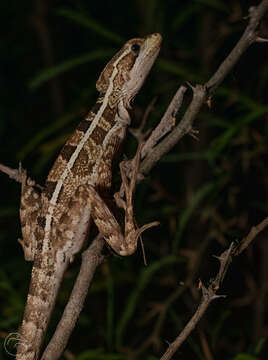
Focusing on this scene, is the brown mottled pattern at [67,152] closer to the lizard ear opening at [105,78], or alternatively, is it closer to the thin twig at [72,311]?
the lizard ear opening at [105,78]

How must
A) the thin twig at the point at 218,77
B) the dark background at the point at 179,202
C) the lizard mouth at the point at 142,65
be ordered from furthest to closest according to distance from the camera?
the dark background at the point at 179,202
the lizard mouth at the point at 142,65
the thin twig at the point at 218,77

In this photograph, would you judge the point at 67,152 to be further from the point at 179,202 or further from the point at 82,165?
the point at 179,202

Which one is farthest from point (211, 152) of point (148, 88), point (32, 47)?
point (32, 47)

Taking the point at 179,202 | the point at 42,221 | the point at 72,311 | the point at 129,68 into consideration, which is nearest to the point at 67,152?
the point at 42,221

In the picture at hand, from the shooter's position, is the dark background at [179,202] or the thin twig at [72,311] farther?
the dark background at [179,202]

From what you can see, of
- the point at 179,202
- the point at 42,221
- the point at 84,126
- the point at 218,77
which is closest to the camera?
the point at 218,77

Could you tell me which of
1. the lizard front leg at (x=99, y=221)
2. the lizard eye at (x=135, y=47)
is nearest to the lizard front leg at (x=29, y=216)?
the lizard front leg at (x=99, y=221)
